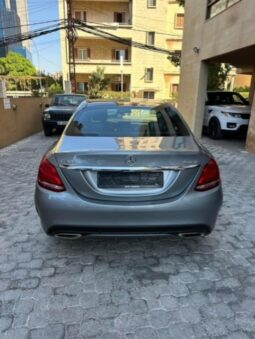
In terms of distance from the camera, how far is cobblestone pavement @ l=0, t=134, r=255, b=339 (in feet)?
6.41

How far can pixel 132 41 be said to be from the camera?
→ 28.7m

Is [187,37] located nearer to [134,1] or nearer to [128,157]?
[128,157]

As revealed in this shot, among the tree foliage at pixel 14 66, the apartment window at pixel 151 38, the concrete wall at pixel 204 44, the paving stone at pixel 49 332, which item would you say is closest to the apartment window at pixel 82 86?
the apartment window at pixel 151 38

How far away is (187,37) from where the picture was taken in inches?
453

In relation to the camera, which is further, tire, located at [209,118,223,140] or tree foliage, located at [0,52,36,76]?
tree foliage, located at [0,52,36,76]

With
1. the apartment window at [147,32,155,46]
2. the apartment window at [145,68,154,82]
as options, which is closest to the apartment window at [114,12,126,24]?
the apartment window at [147,32,155,46]

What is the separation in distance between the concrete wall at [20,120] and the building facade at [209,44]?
6.06m

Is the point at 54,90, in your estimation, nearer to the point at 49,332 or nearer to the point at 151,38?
the point at 151,38

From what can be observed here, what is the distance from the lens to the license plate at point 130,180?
2.23 m

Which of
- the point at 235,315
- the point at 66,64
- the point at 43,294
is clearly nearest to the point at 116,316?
the point at 43,294

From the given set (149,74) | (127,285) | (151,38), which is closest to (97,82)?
(149,74)

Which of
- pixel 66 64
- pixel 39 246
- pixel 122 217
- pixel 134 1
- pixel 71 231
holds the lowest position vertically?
pixel 39 246

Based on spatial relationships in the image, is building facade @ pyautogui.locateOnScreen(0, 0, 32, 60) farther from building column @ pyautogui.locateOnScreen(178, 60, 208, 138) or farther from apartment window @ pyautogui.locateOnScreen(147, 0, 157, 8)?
building column @ pyautogui.locateOnScreen(178, 60, 208, 138)

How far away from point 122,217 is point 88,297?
677 millimetres
